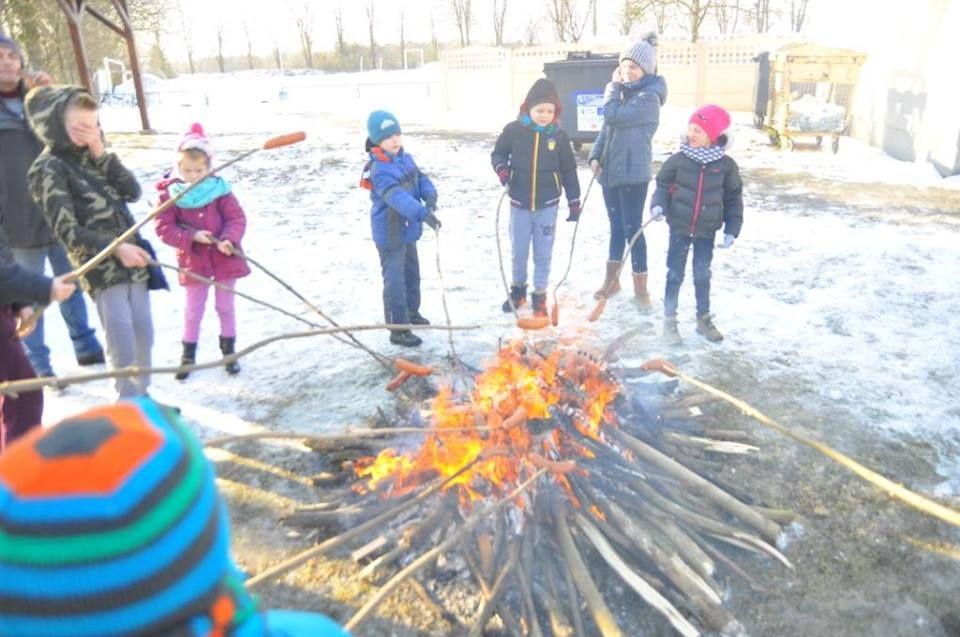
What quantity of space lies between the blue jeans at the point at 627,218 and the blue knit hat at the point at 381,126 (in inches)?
78.8

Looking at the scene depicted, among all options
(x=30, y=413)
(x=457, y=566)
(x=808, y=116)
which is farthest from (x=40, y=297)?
(x=808, y=116)

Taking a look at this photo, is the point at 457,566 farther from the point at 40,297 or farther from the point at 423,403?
the point at 40,297

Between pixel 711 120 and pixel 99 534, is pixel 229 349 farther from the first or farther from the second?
pixel 99 534

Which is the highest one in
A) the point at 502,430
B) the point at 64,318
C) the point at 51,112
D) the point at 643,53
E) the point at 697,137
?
the point at 643,53

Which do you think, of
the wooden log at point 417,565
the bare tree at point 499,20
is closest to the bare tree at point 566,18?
the bare tree at point 499,20

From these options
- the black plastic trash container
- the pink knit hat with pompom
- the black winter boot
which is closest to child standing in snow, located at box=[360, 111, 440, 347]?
the pink knit hat with pompom

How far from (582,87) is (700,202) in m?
7.49

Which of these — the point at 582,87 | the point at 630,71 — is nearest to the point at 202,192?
the point at 630,71

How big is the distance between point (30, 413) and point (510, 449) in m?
2.24

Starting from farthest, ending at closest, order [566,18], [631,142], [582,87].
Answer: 1. [566,18]
2. [582,87]
3. [631,142]

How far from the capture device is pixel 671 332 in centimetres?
481

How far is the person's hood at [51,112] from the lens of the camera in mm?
3248

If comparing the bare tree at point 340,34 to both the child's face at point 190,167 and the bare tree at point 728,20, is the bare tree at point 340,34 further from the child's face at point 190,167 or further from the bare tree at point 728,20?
the child's face at point 190,167

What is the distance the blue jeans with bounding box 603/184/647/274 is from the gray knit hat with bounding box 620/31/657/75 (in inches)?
36.7
